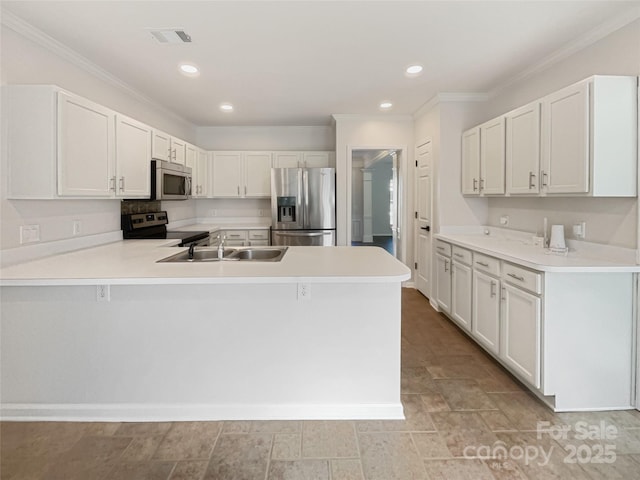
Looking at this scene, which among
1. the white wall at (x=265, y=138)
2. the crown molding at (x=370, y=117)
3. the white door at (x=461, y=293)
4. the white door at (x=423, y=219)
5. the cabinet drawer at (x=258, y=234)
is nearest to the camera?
the white door at (x=461, y=293)

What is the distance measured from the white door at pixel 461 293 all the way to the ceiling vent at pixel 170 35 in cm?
295

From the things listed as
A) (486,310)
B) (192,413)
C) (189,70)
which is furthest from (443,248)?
(189,70)

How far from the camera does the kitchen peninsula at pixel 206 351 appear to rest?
7.39 ft

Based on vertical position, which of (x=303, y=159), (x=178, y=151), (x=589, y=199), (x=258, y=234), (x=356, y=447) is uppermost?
(x=303, y=159)

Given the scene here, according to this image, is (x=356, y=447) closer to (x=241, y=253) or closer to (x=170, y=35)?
(x=241, y=253)

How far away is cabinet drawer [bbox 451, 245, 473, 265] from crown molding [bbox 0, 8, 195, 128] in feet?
11.9

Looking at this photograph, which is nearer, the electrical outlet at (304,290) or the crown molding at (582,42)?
the electrical outlet at (304,290)

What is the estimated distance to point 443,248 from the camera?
13.5 ft

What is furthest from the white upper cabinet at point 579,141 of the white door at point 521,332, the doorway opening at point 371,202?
the doorway opening at point 371,202

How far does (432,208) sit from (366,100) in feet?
4.94

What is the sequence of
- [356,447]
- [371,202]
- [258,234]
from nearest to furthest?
[356,447] < [258,234] < [371,202]

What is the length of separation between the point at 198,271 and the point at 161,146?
2.32 metres

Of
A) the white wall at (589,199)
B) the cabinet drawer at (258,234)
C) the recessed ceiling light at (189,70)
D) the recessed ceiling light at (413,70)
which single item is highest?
the recessed ceiling light at (413,70)

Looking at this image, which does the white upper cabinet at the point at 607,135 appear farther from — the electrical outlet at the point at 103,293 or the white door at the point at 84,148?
the white door at the point at 84,148
